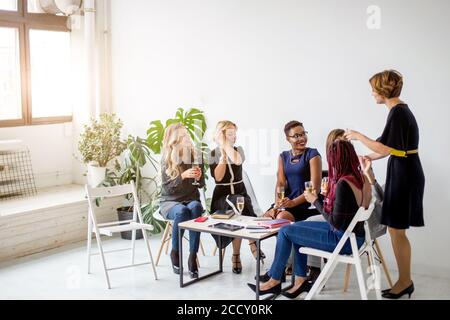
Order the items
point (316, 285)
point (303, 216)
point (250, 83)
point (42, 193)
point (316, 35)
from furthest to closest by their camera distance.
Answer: point (42, 193)
point (250, 83)
point (316, 35)
point (303, 216)
point (316, 285)

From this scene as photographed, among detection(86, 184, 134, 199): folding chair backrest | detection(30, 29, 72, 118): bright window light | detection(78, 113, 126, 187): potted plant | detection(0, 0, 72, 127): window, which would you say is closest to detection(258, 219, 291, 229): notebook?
detection(86, 184, 134, 199): folding chair backrest

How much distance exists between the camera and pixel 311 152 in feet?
16.6

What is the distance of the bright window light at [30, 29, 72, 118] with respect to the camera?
6910 millimetres

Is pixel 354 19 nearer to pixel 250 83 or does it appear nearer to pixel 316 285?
pixel 250 83

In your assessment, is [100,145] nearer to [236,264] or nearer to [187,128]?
[187,128]

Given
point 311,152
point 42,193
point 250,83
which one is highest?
point 250,83

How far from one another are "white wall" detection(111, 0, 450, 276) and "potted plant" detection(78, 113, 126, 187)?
16.3 inches

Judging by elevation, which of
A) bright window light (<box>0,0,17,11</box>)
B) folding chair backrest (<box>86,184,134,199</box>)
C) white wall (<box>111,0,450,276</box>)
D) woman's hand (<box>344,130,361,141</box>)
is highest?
bright window light (<box>0,0,17,11</box>)

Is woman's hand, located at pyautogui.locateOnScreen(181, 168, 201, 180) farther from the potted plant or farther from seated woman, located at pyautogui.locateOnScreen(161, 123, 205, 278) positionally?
the potted plant

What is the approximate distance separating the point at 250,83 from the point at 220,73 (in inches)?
14.5

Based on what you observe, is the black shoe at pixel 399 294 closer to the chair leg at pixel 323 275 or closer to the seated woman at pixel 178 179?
the chair leg at pixel 323 275

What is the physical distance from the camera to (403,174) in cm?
434

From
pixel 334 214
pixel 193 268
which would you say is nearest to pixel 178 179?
pixel 193 268
